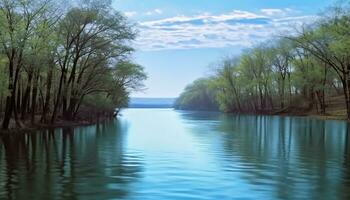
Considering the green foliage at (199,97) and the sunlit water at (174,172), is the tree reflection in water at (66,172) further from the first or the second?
the green foliage at (199,97)

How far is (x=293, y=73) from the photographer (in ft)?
302

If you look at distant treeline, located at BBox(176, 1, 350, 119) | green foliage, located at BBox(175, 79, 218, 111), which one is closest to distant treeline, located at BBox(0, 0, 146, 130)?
distant treeline, located at BBox(176, 1, 350, 119)

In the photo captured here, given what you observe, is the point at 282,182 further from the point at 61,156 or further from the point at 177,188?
the point at 61,156

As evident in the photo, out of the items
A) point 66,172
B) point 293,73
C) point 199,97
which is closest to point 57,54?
point 66,172

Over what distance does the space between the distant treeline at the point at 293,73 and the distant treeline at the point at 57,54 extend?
2452cm

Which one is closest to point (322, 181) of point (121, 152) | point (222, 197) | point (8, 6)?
point (222, 197)

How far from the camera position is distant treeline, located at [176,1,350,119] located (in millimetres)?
63156

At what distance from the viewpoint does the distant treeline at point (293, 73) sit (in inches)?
2486

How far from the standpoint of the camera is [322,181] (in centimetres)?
1589

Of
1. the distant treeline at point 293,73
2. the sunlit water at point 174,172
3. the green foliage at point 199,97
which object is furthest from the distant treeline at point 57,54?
the green foliage at point 199,97

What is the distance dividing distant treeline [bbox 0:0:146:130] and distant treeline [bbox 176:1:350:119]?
80.5 ft

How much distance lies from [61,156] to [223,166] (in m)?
7.72

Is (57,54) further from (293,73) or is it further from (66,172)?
(293,73)

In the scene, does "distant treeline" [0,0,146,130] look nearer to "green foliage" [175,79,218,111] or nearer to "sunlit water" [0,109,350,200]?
"sunlit water" [0,109,350,200]
